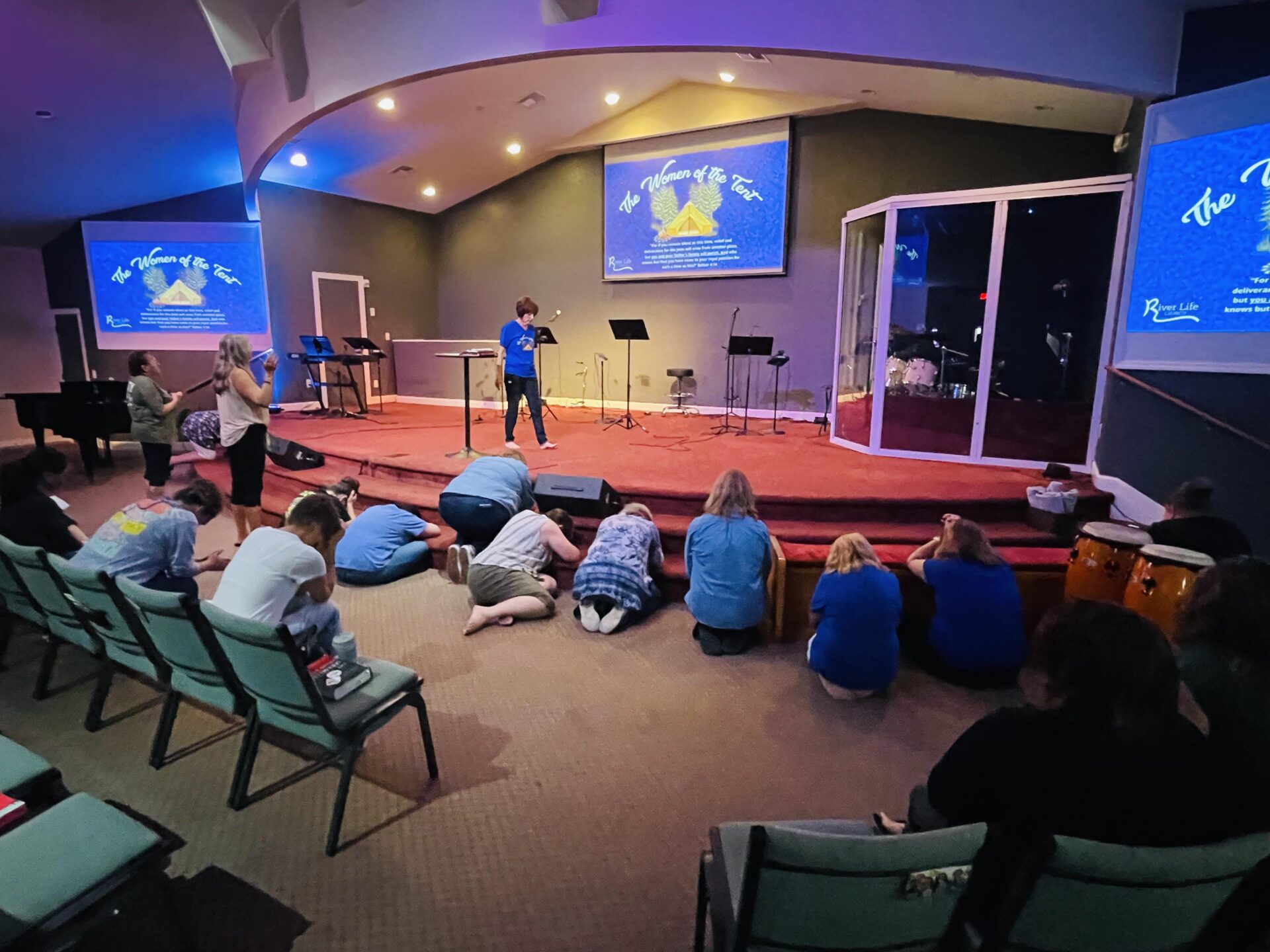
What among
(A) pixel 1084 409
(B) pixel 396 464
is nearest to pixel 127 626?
(B) pixel 396 464

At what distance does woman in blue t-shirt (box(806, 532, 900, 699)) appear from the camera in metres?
2.97

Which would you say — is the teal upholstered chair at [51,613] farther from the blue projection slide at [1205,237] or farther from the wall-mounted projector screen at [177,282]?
the wall-mounted projector screen at [177,282]

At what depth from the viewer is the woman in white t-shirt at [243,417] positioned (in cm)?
438

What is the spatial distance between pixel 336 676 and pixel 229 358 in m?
3.00

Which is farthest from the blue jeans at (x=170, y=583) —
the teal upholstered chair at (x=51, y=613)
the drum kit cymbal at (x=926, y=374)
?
the drum kit cymbal at (x=926, y=374)

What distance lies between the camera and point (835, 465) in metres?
5.97

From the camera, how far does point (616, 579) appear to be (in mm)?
3734

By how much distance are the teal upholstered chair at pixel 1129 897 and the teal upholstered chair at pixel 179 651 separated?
2.40 metres

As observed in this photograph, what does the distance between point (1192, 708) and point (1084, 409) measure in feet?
11.2

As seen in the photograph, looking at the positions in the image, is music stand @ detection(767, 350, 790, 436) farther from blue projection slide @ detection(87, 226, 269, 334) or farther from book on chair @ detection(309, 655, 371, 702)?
blue projection slide @ detection(87, 226, 269, 334)

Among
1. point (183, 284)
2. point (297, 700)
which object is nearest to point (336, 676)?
point (297, 700)

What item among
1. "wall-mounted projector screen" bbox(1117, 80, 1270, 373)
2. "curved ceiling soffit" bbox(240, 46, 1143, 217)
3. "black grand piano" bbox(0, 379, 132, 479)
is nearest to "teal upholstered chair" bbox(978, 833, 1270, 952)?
"wall-mounted projector screen" bbox(1117, 80, 1270, 373)

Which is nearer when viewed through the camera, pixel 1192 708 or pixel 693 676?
pixel 1192 708

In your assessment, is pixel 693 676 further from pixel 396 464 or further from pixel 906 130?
pixel 906 130
